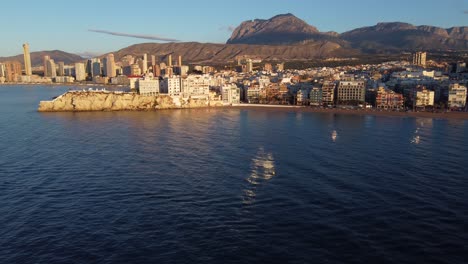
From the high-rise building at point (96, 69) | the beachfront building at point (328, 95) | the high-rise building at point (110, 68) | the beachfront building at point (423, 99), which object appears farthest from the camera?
the high-rise building at point (96, 69)

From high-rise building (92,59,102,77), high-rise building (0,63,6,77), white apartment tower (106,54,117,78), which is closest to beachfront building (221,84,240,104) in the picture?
white apartment tower (106,54,117,78)

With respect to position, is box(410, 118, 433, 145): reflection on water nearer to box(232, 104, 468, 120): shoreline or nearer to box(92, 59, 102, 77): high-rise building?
box(232, 104, 468, 120): shoreline

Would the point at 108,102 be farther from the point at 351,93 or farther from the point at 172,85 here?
the point at 351,93

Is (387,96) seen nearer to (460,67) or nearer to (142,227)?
(460,67)

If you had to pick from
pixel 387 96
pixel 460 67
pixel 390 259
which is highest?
pixel 460 67

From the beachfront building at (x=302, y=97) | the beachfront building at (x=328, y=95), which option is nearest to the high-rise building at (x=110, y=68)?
the beachfront building at (x=302, y=97)

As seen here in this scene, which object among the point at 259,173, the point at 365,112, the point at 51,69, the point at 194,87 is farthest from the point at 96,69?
the point at 259,173

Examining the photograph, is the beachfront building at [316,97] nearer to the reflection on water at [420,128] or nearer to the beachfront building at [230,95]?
the beachfront building at [230,95]

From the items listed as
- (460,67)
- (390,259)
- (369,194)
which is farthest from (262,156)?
(460,67)
